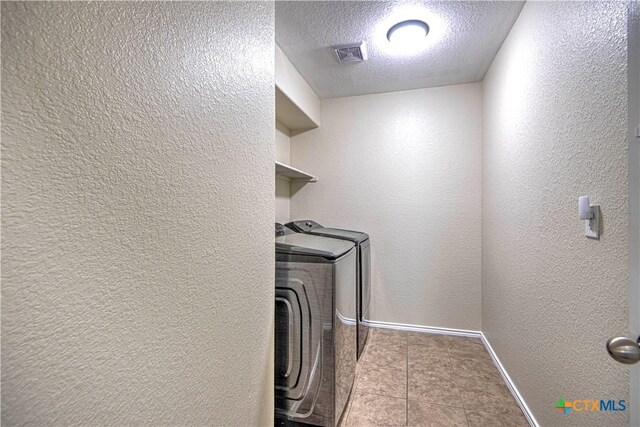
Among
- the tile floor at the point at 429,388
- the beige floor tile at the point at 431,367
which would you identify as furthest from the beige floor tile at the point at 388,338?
the beige floor tile at the point at 431,367

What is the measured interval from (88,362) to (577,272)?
157 cm

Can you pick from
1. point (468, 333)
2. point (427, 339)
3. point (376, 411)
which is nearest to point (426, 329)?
point (427, 339)

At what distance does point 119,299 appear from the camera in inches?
21.9

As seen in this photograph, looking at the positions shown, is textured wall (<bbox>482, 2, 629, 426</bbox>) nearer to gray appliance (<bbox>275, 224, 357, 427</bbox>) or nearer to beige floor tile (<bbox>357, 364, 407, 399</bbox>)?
beige floor tile (<bbox>357, 364, 407, 399</bbox>)

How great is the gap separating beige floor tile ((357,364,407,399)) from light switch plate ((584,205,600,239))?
1435 mm

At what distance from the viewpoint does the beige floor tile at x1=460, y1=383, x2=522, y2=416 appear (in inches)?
67.1

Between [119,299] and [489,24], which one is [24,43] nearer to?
[119,299]

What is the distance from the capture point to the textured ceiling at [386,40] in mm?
1704

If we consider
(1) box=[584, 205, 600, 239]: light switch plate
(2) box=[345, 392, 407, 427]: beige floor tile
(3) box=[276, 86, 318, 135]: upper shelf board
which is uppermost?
(3) box=[276, 86, 318, 135]: upper shelf board

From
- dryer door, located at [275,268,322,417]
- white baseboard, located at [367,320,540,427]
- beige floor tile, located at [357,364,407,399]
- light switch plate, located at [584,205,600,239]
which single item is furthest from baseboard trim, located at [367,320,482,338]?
light switch plate, located at [584,205,600,239]

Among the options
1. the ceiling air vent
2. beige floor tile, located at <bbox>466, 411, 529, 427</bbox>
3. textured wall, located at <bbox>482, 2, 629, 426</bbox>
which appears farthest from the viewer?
the ceiling air vent

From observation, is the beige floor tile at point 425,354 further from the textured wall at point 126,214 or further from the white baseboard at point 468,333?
the textured wall at point 126,214

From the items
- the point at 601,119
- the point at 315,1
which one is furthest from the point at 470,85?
the point at 601,119

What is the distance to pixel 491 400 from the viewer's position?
1.79 meters
